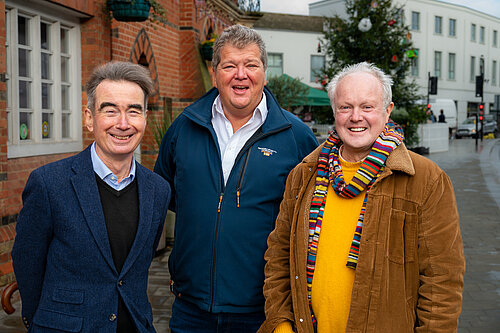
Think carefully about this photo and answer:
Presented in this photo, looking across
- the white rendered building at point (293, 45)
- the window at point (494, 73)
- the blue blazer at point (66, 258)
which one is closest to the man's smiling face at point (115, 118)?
the blue blazer at point (66, 258)

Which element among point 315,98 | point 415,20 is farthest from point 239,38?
point 415,20

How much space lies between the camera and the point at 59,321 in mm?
2150

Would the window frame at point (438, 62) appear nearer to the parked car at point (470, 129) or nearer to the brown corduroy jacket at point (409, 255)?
the parked car at point (470, 129)

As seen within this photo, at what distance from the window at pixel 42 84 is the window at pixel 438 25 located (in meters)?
43.8

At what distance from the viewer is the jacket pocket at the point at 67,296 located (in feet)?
7.12

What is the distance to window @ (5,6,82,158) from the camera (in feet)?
18.5

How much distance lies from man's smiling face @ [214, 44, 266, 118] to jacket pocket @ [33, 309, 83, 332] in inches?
55.5

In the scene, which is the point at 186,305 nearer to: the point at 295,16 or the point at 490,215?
the point at 490,215

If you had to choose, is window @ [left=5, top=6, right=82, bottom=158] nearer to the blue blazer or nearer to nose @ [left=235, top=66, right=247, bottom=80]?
nose @ [left=235, top=66, right=247, bottom=80]

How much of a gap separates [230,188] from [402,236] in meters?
0.96

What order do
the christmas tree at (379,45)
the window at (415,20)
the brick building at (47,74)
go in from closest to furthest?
the brick building at (47,74)
the christmas tree at (379,45)
the window at (415,20)

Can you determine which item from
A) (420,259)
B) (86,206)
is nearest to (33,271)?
(86,206)

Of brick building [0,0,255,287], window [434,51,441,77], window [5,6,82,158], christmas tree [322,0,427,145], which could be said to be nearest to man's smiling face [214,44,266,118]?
brick building [0,0,255,287]

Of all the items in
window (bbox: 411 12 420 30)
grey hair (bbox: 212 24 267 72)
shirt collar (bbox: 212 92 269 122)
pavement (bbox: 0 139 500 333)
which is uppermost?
window (bbox: 411 12 420 30)
